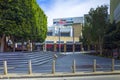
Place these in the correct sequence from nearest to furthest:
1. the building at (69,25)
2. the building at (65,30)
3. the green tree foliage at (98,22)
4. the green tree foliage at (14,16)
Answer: the green tree foliage at (14,16) < the green tree foliage at (98,22) < the building at (65,30) < the building at (69,25)

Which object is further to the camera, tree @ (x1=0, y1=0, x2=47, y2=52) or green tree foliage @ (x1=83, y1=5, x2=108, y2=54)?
green tree foliage @ (x1=83, y1=5, x2=108, y2=54)

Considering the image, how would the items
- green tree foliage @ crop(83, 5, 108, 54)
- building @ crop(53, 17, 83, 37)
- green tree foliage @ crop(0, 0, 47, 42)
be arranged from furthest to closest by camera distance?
building @ crop(53, 17, 83, 37) → green tree foliage @ crop(83, 5, 108, 54) → green tree foliage @ crop(0, 0, 47, 42)

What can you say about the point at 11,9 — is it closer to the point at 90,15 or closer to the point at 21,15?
the point at 21,15

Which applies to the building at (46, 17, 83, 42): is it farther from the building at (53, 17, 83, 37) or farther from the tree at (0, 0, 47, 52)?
the tree at (0, 0, 47, 52)

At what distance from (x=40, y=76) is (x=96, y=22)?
153 feet

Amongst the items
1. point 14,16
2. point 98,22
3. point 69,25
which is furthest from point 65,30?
point 14,16

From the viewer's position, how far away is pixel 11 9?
42.1 meters

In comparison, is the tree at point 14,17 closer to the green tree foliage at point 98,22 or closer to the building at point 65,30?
the green tree foliage at point 98,22

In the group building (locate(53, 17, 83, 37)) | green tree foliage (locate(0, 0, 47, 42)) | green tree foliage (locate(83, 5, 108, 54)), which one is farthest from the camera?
building (locate(53, 17, 83, 37))

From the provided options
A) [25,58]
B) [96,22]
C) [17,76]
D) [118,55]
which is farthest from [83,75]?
[96,22]

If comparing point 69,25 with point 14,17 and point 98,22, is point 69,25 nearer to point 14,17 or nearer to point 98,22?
point 98,22

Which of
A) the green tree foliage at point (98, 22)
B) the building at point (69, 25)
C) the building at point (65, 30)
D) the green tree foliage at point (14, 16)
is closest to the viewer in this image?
the green tree foliage at point (14, 16)

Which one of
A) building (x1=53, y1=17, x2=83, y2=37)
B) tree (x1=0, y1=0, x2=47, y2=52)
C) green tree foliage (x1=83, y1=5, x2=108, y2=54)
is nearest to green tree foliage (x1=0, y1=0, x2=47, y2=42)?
tree (x1=0, y1=0, x2=47, y2=52)

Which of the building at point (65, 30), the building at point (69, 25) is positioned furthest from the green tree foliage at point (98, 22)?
the building at point (69, 25)
